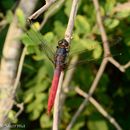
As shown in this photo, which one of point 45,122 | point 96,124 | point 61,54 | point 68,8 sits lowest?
point 96,124

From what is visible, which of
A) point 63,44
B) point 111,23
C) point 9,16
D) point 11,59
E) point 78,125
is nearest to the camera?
point 63,44

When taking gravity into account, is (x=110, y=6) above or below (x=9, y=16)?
below

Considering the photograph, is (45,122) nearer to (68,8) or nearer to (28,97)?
(28,97)

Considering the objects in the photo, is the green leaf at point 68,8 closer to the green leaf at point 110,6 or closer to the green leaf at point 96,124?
the green leaf at point 110,6

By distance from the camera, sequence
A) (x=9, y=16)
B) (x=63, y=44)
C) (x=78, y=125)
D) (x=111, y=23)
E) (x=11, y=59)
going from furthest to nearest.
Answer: (x=78, y=125)
(x=9, y=16)
(x=11, y=59)
(x=111, y=23)
(x=63, y=44)

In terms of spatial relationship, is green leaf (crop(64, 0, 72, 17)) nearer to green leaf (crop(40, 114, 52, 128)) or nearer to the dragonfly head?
green leaf (crop(40, 114, 52, 128))

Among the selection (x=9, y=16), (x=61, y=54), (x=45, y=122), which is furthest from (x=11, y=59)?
(x=61, y=54)

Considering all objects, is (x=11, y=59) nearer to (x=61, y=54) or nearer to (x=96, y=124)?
(x=96, y=124)

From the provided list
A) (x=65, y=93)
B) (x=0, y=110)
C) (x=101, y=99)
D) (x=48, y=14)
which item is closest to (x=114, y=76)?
(x=101, y=99)

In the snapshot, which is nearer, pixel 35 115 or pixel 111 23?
pixel 111 23

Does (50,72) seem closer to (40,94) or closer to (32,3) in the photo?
(40,94)
